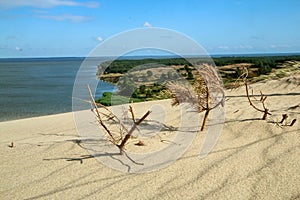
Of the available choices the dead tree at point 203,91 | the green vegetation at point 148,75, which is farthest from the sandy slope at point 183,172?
the green vegetation at point 148,75

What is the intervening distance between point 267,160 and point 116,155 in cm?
128

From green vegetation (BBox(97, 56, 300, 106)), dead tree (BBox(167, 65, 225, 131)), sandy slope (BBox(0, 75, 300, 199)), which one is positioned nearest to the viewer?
sandy slope (BBox(0, 75, 300, 199))

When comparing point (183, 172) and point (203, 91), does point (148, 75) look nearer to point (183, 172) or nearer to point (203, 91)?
point (203, 91)

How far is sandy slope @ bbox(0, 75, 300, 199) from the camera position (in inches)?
89.1

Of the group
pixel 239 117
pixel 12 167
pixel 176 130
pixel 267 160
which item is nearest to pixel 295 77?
pixel 239 117

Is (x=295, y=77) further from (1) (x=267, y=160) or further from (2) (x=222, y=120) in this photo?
(1) (x=267, y=160)

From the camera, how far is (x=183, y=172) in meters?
2.55

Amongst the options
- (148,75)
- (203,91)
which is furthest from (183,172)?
(148,75)

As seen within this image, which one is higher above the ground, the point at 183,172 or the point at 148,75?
the point at 148,75

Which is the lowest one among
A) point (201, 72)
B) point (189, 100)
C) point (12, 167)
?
point (12, 167)

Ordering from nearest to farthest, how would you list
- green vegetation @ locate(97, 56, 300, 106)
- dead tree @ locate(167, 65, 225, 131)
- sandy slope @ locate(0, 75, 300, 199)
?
sandy slope @ locate(0, 75, 300, 199), dead tree @ locate(167, 65, 225, 131), green vegetation @ locate(97, 56, 300, 106)

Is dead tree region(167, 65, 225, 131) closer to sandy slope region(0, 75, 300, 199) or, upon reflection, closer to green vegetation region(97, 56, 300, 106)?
green vegetation region(97, 56, 300, 106)

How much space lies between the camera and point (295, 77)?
6.67 m

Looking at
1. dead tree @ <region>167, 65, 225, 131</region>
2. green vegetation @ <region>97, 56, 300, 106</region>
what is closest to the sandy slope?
dead tree @ <region>167, 65, 225, 131</region>
